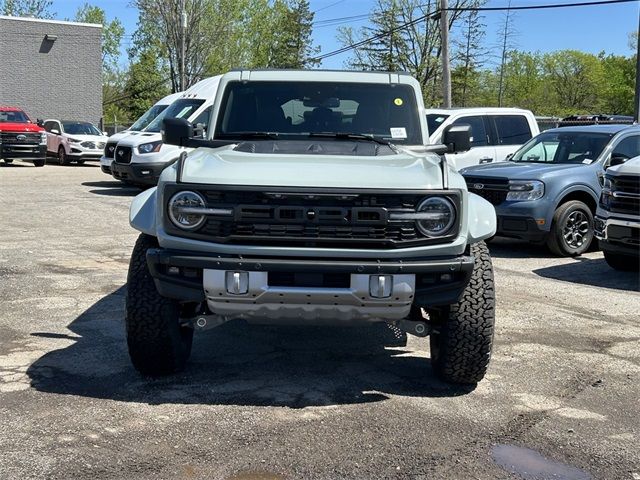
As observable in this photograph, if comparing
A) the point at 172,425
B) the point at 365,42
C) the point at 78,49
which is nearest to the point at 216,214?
the point at 172,425

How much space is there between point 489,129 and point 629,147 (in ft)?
11.3

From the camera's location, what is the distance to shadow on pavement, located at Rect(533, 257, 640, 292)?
8.84 metres

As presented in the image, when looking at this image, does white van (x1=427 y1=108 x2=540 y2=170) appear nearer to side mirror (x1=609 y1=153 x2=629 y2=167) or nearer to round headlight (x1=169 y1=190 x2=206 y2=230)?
side mirror (x1=609 y1=153 x2=629 y2=167)

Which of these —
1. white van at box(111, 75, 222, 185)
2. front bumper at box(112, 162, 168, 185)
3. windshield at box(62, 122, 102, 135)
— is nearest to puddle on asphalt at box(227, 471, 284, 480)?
white van at box(111, 75, 222, 185)

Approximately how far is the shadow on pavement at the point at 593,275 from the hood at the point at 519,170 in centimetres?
123

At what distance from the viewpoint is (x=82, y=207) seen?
1461 cm

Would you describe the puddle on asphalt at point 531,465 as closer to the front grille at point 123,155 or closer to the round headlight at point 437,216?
the round headlight at point 437,216

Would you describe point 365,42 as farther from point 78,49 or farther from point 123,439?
point 123,439

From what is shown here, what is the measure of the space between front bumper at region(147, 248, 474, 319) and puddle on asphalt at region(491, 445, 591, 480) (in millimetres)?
869

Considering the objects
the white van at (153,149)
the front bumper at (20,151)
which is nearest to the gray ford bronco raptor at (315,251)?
the white van at (153,149)

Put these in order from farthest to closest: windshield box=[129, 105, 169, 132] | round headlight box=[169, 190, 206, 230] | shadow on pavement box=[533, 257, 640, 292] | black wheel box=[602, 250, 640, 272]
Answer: windshield box=[129, 105, 169, 132] → black wheel box=[602, 250, 640, 272] → shadow on pavement box=[533, 257, 640, 292] → round headlight box=[169, 190, 206, 230]

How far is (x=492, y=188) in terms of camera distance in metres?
10.6

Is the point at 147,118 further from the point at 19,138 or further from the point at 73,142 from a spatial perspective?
the point at 73,142

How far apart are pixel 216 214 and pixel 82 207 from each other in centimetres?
1092
